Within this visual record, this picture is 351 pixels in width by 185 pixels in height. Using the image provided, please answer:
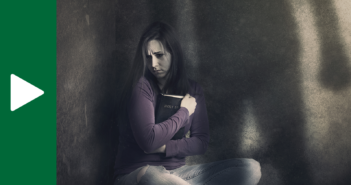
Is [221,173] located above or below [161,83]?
below

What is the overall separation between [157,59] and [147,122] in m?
0.38

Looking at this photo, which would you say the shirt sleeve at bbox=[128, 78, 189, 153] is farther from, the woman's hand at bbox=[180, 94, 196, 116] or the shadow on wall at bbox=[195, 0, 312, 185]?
the shadow on wall at bbox=[195, 0, 312, 185]

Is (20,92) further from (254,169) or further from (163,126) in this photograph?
(254,169)

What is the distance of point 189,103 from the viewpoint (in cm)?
162

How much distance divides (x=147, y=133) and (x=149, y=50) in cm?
49

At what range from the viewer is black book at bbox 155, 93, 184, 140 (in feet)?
5.13

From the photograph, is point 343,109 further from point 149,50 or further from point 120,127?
point 120,127

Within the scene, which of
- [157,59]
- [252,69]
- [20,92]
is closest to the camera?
[20,92]

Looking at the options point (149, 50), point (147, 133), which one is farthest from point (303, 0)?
point (147, 133)

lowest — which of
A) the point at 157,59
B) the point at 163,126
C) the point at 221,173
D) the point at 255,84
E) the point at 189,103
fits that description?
the point at 221,173

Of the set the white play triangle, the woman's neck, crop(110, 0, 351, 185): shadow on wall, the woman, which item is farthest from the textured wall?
the white play triangle

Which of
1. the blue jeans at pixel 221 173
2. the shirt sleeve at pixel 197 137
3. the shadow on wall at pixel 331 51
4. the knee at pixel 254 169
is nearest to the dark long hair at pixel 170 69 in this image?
the shirt sleeve at pixel 197 137

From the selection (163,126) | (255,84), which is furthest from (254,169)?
(163,126)

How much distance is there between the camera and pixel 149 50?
5.20 feet
